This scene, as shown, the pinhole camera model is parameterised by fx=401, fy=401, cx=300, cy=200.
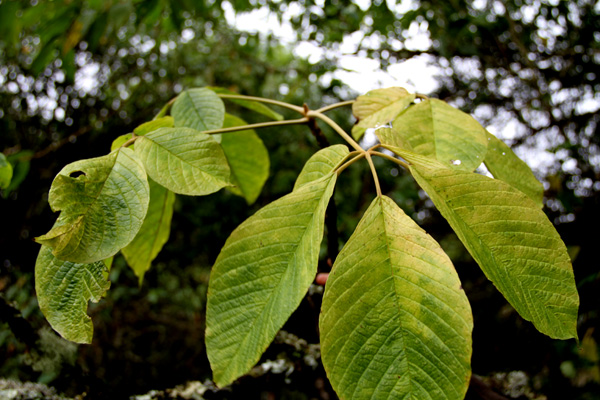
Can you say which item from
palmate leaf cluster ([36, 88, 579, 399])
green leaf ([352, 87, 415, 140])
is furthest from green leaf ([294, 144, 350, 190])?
green leaf ([352, 87, 415, 140])

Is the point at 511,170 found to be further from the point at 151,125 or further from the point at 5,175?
the point at 5,175

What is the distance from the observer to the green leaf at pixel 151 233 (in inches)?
27.5

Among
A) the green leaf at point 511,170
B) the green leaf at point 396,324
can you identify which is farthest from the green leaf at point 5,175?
the green leaf at point 511,170

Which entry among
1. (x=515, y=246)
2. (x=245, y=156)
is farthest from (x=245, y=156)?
(x=515, y=246)

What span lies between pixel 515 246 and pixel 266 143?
167cm

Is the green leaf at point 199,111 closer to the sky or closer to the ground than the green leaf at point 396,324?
closer to the sky

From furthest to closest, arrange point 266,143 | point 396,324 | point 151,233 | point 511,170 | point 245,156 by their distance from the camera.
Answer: point 266,143 < point 245,156 < point 151,233 < point 511,170 < point 396,324

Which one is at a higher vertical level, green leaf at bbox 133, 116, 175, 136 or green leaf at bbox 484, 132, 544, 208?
green leaf at bbox 133, 116, 175, 136

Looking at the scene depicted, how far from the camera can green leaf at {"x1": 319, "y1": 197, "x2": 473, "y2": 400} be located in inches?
12.3

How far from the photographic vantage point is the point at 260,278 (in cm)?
37

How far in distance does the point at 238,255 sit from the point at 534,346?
1203mm

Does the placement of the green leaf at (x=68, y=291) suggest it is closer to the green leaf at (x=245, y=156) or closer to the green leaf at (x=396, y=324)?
the green leaf at (x=396, y=324)

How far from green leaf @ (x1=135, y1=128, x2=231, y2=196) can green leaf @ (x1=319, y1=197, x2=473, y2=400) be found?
196mm

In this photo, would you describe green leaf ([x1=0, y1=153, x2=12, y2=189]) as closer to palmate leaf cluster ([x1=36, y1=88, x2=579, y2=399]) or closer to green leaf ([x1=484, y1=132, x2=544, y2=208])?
palmate leaf cluster ([x1=36, y1=88, x2=579, y2=399])
